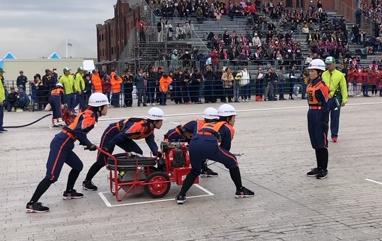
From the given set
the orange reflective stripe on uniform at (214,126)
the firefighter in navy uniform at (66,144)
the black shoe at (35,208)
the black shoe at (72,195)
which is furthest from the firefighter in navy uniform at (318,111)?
the black shoe at (35,208)

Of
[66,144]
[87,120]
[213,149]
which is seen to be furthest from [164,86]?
[213,149]

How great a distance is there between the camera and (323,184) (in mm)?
8766

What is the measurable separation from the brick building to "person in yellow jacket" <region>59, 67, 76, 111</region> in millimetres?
30060

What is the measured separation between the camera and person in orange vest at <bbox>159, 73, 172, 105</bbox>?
25.5 meters

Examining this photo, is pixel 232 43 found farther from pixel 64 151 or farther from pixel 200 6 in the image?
pixel 64 151

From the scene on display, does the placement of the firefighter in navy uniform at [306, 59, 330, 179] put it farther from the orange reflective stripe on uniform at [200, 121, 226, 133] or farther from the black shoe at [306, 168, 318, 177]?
the orange reflective stripe on uniform at [200, 121, 226, 133]

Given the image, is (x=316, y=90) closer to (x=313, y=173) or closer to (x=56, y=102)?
(x=313, y=173)

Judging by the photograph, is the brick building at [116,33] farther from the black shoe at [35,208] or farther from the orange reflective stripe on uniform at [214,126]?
the black shoe at [35,208]

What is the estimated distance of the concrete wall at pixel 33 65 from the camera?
33.4m

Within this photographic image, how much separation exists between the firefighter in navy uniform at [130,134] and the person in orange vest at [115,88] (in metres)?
16.7

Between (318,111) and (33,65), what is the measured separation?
28.2 meters

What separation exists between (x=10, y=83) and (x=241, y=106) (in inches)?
521

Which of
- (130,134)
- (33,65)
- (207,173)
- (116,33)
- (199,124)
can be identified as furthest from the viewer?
(116,33)

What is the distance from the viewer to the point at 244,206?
296 inches
